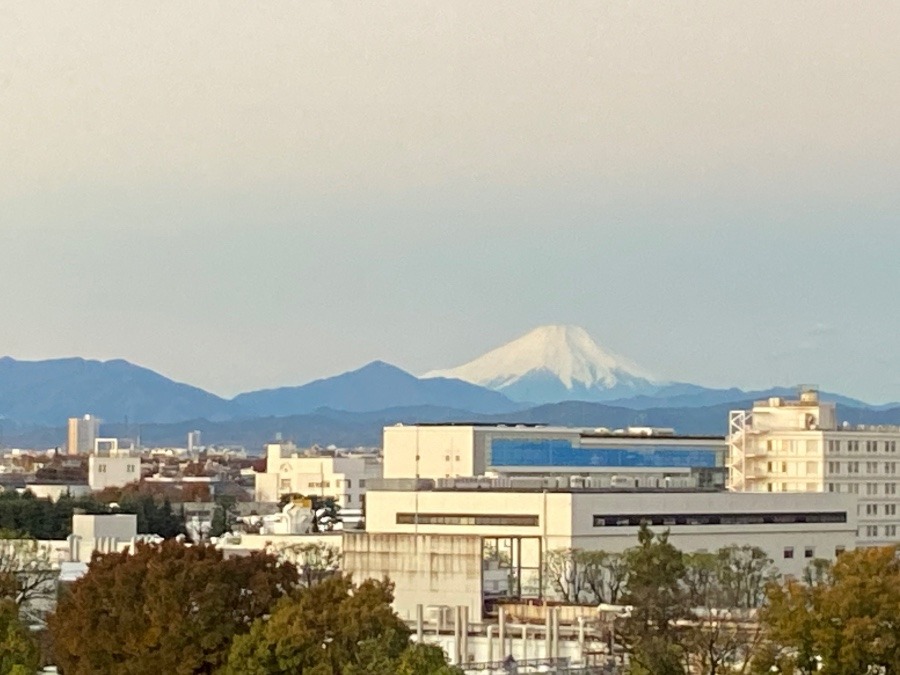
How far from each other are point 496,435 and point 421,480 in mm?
24731

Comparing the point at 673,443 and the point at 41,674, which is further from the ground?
the point at 673,443

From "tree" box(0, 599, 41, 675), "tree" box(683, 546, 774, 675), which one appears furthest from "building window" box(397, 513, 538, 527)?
"tree" box(0, 599, 41, 675)

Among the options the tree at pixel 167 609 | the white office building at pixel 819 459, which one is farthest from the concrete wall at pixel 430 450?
the tree at pixel 167 609

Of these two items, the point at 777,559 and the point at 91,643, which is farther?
the point at 777,559

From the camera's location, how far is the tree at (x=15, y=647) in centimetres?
4138

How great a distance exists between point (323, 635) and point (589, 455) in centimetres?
7126

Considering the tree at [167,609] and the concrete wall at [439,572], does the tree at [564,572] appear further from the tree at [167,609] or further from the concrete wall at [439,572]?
the tree at [167,609]

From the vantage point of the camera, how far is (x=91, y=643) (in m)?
43.3

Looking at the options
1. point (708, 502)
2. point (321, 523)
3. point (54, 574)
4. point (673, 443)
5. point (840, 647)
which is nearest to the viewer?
point (840, 647)

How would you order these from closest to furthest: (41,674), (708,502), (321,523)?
(41,674) < (708,502) < (321,523)

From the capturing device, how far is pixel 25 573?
61094 mm

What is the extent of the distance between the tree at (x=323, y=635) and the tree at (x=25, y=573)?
10.7 meters

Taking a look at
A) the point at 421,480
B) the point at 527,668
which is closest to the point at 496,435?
the point at 421,480

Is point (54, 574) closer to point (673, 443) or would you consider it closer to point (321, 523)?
point (321, 523)
